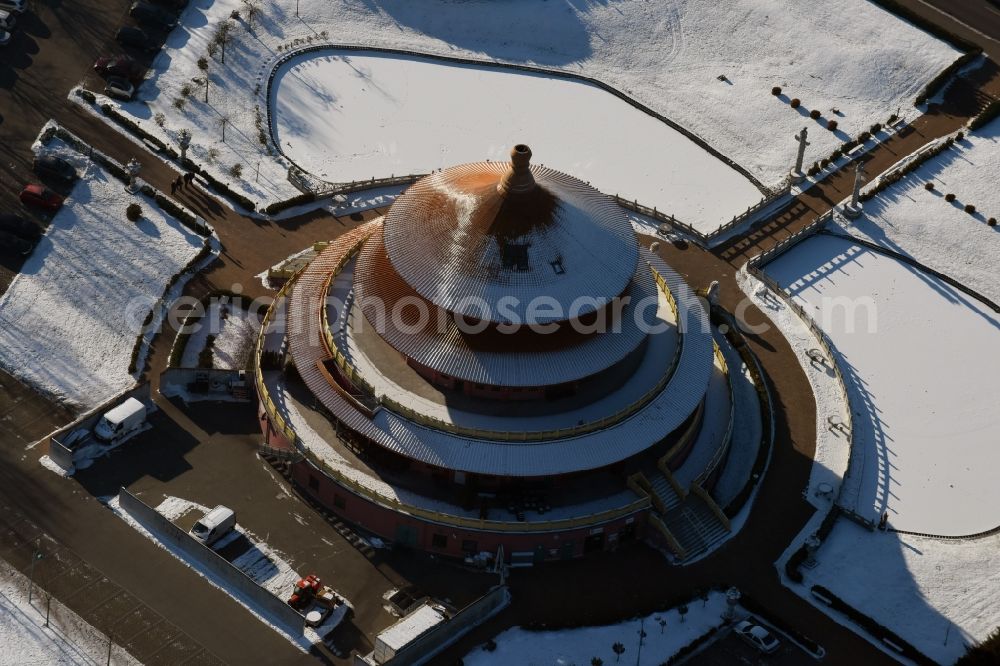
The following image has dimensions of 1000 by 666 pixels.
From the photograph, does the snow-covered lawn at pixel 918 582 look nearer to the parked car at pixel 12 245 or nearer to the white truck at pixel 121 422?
the white truck at pixel 121 422

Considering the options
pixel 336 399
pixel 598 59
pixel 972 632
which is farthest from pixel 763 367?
pixel 598 59

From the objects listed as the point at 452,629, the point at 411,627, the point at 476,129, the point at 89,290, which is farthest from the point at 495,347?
the point at 476,129

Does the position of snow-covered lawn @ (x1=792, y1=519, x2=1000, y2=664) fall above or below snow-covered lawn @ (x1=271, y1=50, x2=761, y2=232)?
below

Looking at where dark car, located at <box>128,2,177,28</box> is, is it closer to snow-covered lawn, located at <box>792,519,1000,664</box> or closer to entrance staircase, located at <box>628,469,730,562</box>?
entrance staircase, located at <box>628,469,730,562</box>

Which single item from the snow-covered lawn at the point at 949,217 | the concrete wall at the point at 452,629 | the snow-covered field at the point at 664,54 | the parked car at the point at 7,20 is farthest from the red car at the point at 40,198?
the snow-covered lawn at the point at 949,217

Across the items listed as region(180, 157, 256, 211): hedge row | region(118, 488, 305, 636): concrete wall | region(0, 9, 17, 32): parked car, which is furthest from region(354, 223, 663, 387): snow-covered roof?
region(0, 9, 17, 32): parked car

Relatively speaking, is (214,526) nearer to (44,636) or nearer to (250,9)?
(44,636)
